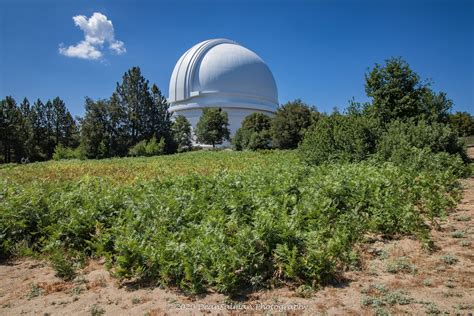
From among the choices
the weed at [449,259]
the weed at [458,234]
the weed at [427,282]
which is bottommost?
the weed at [427,282]

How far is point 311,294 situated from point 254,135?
31.8m

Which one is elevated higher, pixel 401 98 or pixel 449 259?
pixel 401 98

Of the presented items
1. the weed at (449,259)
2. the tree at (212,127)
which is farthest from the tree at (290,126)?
the weed at (449,259)

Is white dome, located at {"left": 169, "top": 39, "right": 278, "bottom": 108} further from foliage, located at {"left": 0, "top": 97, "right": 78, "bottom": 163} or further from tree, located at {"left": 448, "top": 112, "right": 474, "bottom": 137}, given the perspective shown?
tree, located at {"left": 448, "top": 112, "right": 474, "bottom": 137}

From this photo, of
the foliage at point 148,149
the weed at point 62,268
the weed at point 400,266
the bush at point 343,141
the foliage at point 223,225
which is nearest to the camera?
the foliage at point 223,225

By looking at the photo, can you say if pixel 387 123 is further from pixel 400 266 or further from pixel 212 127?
pixel 212 127

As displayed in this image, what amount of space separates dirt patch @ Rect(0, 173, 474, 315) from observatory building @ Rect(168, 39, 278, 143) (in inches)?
1721

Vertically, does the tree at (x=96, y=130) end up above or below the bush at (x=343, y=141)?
above

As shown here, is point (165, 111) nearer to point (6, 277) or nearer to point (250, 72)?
point (250, 72)

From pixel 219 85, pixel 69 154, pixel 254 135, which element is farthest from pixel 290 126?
pixel 69 154

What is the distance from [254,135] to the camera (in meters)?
34.9

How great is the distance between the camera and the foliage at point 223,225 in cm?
364

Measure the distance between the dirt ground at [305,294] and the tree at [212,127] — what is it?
1468 inches

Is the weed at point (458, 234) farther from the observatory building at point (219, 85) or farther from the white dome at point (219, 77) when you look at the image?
the white dome at point (219, 77)
